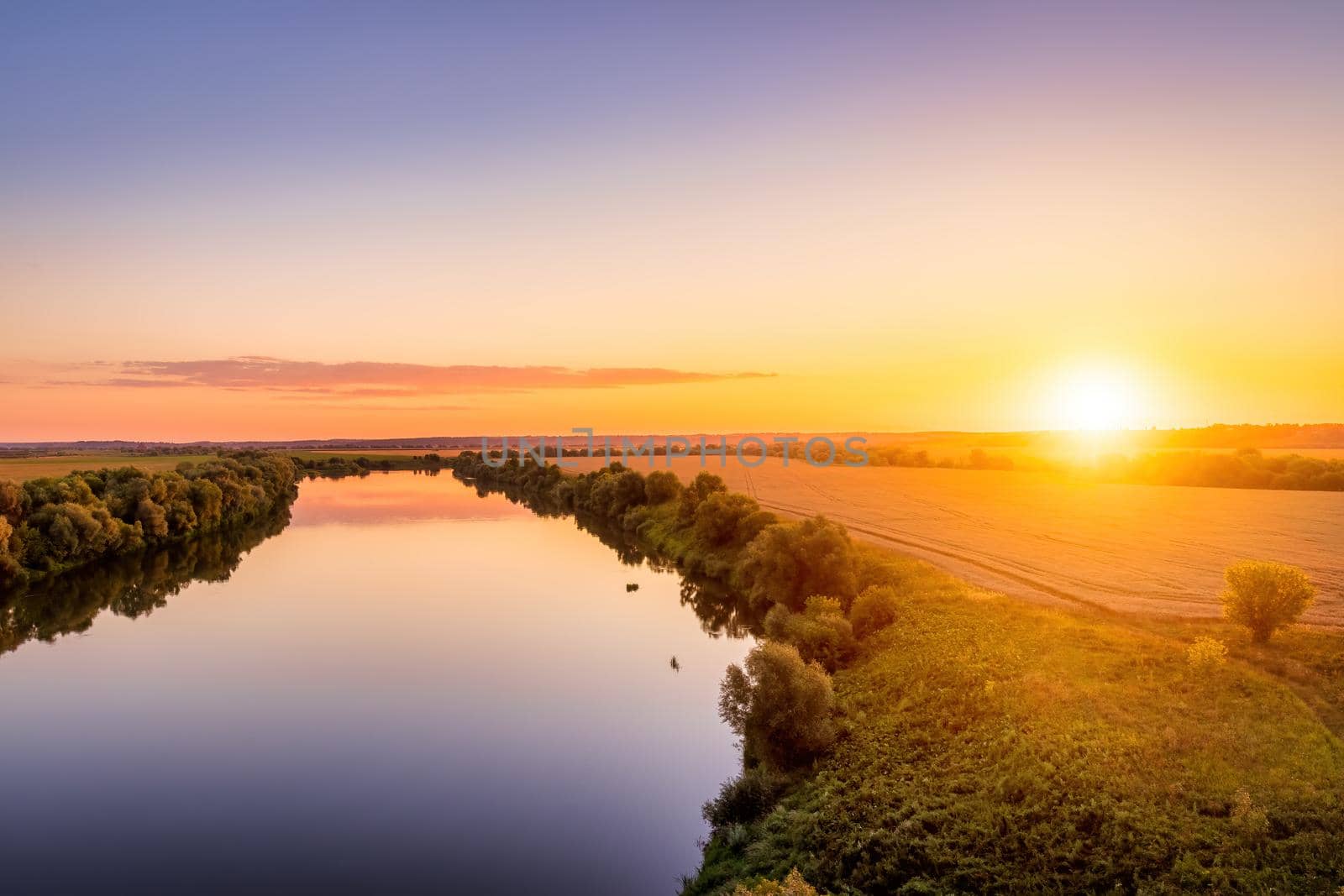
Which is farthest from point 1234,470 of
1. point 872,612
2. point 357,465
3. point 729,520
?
point 357,465

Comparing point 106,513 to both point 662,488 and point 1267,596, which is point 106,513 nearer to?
point 662,488

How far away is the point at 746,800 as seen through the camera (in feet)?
50.7

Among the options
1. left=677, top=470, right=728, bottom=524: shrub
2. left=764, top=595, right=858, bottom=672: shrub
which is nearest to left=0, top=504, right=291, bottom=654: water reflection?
left=677, top=470, right=728, bottom=524: shrub

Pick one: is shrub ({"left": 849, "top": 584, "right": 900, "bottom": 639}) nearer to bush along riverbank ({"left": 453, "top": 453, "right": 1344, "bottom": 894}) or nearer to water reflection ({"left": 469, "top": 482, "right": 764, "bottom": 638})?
bush along riverbank ({"left": 453, "top": 453, "right": 1344, "bottom": 894})

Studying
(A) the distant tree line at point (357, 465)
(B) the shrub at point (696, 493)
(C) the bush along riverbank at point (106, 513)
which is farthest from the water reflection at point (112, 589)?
(A) the distant tree line at point (357, 465)

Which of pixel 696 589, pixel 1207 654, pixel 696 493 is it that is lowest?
pixel 696 589

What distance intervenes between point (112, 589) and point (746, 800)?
39569 millimetres

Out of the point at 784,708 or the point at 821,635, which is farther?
the point at 821,635

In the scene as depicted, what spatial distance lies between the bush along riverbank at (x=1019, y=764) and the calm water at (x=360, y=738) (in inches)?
111

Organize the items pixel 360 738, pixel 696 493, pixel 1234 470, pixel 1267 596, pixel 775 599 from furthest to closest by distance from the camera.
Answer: pixel 1234 470 → pixel 696 493 → pixel 775 599 → pixel 360 738 → pixel 1267 596

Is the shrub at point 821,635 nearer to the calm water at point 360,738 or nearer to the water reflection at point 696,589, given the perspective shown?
the calm water at point 360,738

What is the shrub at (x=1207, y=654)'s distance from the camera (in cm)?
1540

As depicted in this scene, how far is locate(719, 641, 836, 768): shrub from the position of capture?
1661 cm

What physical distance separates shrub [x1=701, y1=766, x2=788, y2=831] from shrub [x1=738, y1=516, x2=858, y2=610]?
11.8 metres
